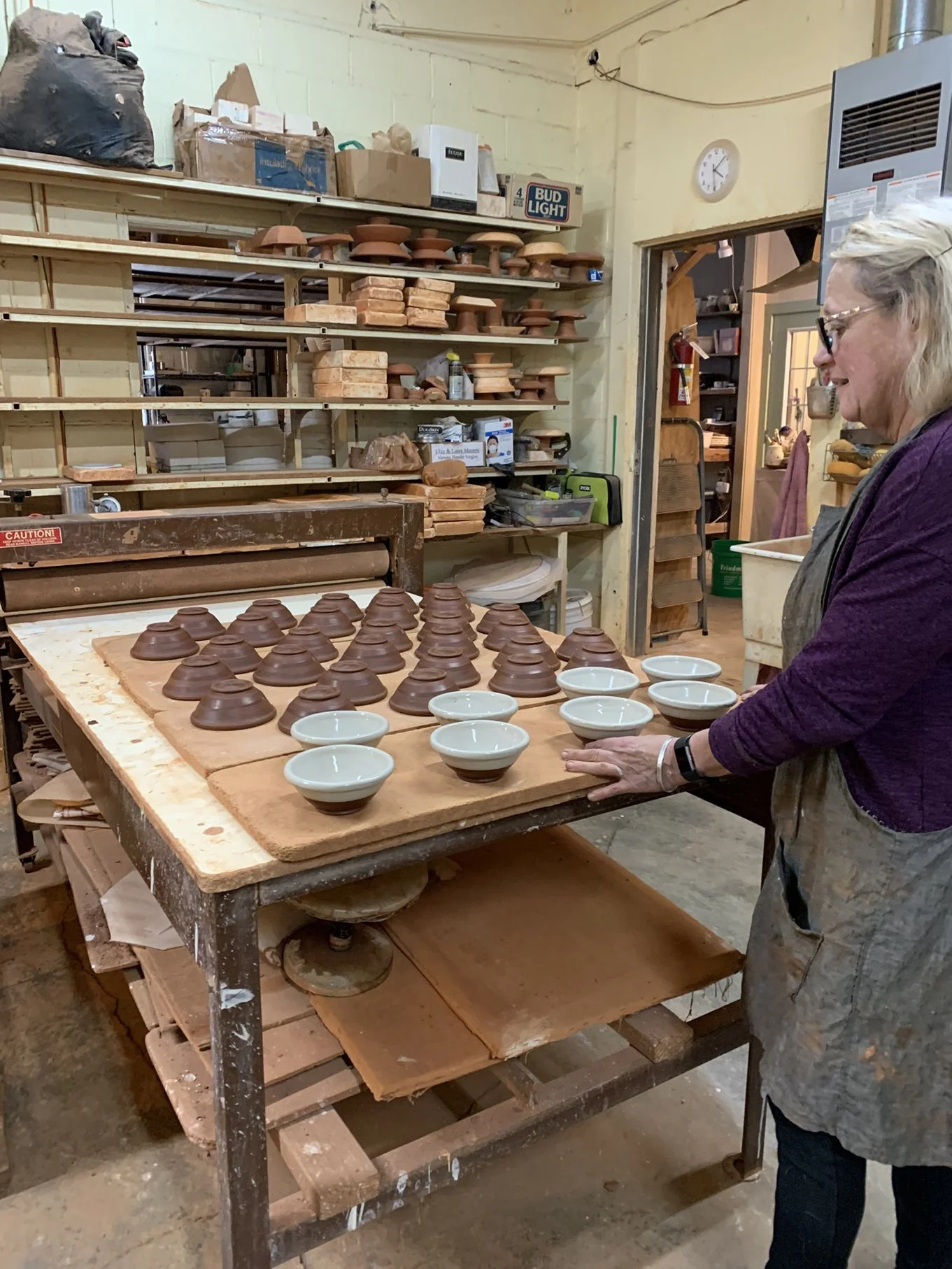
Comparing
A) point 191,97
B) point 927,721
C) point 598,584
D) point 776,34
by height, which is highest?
point 776,34

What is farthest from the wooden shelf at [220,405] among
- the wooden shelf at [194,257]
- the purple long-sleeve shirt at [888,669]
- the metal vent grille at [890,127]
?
the purple long-sleeve shirt at [888,669]

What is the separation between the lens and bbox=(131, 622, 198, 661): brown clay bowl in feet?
5.70

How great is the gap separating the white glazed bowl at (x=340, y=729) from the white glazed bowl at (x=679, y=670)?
1.63 ft

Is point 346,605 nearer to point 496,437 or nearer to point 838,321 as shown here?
point 838,321

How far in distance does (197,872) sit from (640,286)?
451 centimetres

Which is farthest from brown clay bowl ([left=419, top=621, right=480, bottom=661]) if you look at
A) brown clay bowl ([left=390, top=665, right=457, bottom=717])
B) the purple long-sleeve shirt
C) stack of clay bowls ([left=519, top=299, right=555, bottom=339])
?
stack of clay bowls ([left=519, top=299, right=555, bottom=339])

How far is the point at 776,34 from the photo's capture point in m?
3.96

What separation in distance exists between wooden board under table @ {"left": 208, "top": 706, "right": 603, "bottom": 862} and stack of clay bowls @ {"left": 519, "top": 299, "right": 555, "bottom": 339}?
3758 millimetres

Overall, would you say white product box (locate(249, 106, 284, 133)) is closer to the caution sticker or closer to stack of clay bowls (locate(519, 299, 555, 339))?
stack of clay bowls (locate(519, 299, 555, 339))

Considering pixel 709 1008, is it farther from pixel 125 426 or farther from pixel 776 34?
pixel 776 34

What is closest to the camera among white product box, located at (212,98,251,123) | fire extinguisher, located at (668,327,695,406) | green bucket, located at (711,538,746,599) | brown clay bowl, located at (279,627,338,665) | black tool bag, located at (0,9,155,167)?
brown clay bowl, located at (279,627,338,665)

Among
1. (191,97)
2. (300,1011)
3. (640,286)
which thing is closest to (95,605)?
(300,1011)

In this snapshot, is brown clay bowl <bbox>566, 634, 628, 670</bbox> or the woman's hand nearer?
the woman's hand

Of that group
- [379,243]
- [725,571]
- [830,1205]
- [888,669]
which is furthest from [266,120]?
[725,571]
